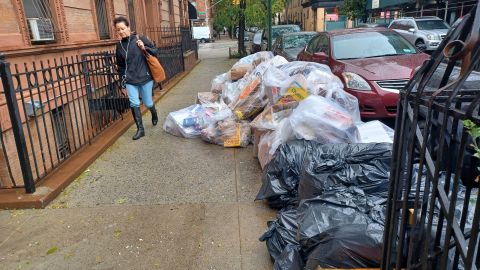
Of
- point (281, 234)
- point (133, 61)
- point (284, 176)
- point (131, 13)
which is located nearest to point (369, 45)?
point (133, 61)

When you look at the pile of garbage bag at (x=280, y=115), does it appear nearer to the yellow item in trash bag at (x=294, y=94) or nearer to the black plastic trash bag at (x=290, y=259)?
the yellow item in trash bag at (x=294, y=94)

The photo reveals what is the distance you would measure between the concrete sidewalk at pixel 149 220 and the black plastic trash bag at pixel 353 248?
0.70m

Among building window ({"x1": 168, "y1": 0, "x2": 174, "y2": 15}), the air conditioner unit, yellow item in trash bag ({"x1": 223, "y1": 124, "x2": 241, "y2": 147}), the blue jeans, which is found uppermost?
building window ({"x1": 168, "y1": 0, "x2": 174, "y2": 15})

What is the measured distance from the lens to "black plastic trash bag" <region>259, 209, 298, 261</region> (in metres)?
2.64

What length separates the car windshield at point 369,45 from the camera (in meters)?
6.72

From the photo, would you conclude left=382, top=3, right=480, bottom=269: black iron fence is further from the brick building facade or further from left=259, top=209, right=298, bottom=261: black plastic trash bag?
the brick building facade

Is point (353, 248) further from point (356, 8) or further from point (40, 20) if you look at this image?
point (356, 8)

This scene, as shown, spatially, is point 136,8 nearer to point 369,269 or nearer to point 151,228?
point 151,228

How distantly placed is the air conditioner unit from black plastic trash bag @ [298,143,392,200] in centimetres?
456

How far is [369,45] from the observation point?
6938 mm

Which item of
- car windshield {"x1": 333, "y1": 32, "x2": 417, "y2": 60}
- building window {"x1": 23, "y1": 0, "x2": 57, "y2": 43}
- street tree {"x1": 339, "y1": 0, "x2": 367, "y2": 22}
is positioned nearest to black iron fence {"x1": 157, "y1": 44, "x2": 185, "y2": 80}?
building window {"x1": 23, "y1": 0, "x2": 57, "y2": 43}

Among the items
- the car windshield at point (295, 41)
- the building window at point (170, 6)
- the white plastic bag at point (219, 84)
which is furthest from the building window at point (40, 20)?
the building window at point (170, 6)

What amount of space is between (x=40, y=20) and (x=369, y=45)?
5.49 m

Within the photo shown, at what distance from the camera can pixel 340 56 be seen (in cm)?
684
